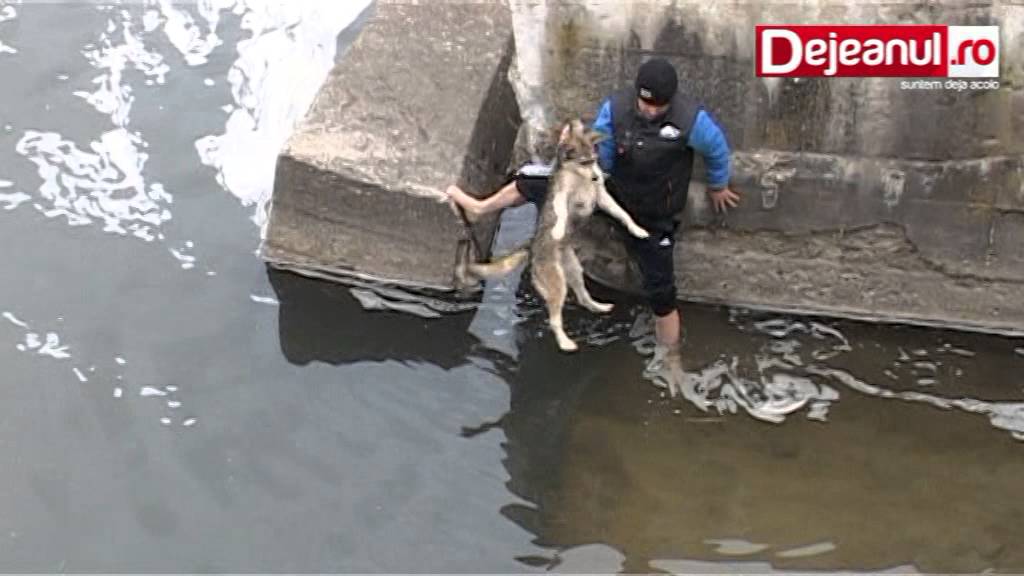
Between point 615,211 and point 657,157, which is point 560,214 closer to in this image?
point 615,211

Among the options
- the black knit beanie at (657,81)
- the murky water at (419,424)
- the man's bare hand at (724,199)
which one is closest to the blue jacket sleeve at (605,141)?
the black knit beanie at (657,81)

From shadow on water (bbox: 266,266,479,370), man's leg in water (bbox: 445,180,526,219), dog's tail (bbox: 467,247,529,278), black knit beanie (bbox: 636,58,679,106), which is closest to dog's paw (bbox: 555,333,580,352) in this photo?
dog's tail (bbox: 467,247,529,278)

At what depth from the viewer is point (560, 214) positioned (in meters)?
6.64

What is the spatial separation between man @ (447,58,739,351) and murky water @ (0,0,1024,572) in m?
0.56

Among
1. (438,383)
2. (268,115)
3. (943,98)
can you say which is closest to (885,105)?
(943,98)

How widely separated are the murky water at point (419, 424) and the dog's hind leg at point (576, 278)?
1.08 ft

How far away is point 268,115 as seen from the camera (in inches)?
358

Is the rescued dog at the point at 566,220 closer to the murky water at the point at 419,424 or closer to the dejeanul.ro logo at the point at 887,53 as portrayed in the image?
the murky water at the point at 419,424

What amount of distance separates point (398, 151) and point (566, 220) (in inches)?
53.8

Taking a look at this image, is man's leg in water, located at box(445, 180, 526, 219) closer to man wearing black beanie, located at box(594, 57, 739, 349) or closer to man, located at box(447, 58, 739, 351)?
man, located at box(447, 58, 739, 351)

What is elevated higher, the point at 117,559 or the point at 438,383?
the point at 438,383

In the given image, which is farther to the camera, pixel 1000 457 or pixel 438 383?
pixel 438 383

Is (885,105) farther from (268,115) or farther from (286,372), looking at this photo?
A: (268,115)

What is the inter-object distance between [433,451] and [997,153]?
330cm
